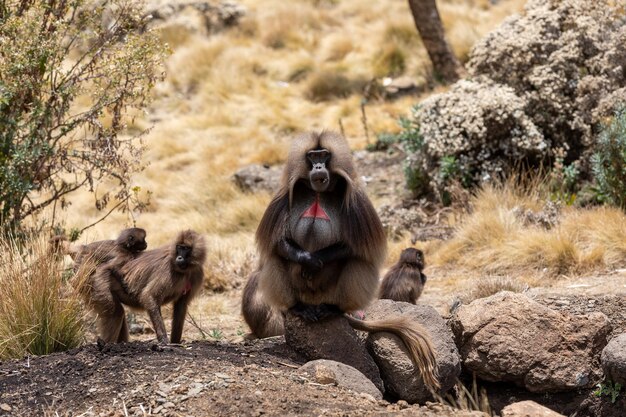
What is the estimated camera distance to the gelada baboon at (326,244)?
20.9ft

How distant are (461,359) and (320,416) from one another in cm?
233

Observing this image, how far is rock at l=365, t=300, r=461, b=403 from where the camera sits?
21.5 ft

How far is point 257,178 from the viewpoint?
1426cm

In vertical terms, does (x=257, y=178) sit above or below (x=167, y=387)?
above

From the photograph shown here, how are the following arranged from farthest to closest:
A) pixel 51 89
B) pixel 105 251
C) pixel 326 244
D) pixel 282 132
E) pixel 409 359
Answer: pixel 282 132, pixel 51 89, pixel 105 251, pixel 409 359, pixel 326 244

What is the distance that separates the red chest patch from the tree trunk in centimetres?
972

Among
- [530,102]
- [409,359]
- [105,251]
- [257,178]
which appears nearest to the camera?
[409,359]

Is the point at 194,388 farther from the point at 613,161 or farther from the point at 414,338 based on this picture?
the point at 613,161

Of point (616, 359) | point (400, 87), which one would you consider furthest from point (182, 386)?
point (400, 87)

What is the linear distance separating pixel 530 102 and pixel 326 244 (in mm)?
6522

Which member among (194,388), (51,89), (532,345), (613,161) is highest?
(51,89)

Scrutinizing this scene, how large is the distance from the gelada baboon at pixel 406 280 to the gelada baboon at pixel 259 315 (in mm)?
1247

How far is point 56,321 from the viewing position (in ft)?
22.1

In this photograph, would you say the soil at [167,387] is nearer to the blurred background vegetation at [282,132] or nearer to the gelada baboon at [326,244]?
the gelada baboon at [326,244]
